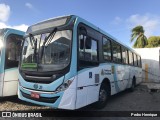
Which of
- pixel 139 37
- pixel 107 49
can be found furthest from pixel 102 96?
pixel 139 37

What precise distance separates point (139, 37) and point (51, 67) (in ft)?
125

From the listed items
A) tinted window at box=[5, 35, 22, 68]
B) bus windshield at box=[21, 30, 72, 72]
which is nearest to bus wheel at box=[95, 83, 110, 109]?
bus windshield at box=[21, 30, 72, 72]

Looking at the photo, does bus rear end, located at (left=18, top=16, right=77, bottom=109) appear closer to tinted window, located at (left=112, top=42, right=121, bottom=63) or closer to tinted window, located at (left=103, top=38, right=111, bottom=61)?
tinted window, located at (left=103, top=38, right=111, bottom=61)

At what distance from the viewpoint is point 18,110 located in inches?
270

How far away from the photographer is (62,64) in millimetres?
5293

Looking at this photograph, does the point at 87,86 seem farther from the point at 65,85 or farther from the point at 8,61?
the point at 8,61

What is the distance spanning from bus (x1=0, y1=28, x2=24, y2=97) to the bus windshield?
1.75 metres

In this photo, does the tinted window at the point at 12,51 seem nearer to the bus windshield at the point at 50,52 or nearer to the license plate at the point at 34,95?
the bus windshield at the point at 50,52

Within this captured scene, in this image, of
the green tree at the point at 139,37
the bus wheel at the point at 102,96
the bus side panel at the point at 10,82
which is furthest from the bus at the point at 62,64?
the green tree at the point at 139,37

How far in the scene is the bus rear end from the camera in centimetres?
519

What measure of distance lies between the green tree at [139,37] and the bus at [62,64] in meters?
35.4

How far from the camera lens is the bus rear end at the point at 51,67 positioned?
5.19 m

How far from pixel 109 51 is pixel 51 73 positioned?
11.6 ft

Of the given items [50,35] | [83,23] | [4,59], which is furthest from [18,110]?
[83,23]
